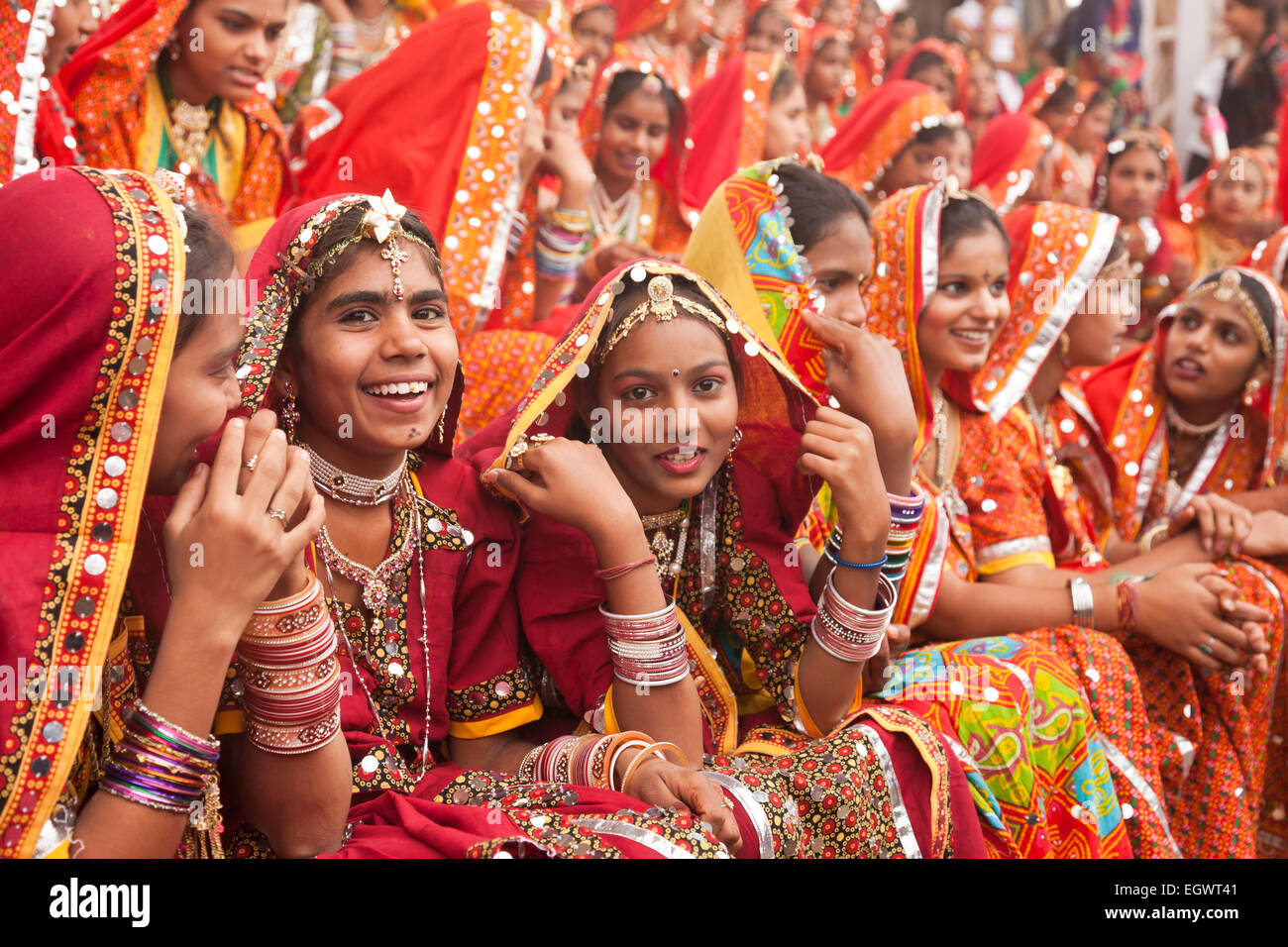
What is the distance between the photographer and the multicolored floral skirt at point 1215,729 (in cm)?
327

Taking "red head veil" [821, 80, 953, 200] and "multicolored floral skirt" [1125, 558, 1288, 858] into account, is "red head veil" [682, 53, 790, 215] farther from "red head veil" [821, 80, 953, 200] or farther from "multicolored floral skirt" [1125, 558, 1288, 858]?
"multicolored floral skirt" [1125, 558, 1288, 858]

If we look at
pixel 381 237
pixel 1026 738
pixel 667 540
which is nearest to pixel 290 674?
pixel 381 237

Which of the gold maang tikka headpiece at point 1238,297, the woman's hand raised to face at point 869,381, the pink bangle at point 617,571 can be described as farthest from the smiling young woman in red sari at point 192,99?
the gold maang tikka headpiece at point 1238,297

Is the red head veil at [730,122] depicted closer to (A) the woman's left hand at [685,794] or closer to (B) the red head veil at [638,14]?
(B) the red head veil at [638,14]

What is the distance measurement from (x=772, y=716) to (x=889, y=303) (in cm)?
131

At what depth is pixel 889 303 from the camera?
3.31m

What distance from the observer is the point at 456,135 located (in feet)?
13.0

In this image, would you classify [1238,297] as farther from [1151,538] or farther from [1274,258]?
[1274,258]

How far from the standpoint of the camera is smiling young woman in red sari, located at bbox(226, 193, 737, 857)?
75.4 inches

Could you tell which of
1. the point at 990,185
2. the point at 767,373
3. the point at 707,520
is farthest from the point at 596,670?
the point at 990,185

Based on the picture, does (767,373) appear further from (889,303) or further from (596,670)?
(889,303)

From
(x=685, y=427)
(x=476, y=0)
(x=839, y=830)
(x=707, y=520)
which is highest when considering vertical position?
(x=476, y=0)

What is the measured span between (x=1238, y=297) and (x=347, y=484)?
2966 millimetres

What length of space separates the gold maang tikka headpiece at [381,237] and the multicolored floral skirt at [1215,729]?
226 cm
